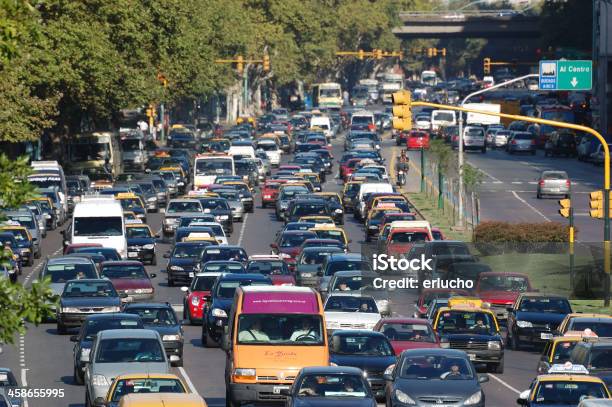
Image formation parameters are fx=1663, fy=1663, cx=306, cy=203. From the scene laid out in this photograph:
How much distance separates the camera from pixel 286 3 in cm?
15000

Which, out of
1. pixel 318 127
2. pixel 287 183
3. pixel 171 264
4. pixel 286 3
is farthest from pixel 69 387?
pixel 286 3

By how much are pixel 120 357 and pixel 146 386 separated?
4.28 metres

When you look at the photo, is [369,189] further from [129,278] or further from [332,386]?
[332,386]

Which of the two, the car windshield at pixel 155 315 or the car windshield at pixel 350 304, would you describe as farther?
the car windshield at pixel 350 304

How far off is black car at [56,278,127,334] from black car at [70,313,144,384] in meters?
6.20

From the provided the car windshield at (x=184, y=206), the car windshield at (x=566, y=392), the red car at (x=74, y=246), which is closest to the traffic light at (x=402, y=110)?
the red car at (x=74, y=246)

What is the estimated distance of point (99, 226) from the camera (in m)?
55.0

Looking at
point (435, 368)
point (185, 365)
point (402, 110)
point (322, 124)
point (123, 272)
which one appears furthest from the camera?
point (322, 124)

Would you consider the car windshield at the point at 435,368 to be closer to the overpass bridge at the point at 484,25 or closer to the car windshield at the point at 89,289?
the car windshield at the point at 89,289

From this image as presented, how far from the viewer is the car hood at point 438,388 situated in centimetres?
2648

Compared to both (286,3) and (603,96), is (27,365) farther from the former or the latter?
(286,3)

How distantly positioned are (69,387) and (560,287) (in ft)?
71.4

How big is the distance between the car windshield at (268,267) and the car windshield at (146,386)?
67.1 feet

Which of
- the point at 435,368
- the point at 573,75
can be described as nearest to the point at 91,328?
the point at 435,368
